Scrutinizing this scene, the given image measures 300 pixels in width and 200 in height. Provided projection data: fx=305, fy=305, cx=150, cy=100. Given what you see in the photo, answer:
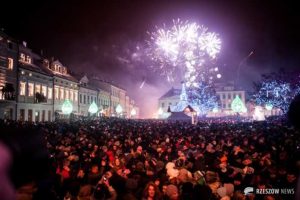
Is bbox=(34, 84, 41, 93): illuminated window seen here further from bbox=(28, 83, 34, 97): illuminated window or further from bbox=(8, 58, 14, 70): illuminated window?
bbox=(8, 58, 14, 70): illuminated window

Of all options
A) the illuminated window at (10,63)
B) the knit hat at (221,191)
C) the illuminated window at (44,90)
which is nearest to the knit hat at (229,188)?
the knit hat at (221,191)

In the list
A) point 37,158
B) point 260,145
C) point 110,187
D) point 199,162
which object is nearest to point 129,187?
point 110,187

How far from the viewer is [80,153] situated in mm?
12914

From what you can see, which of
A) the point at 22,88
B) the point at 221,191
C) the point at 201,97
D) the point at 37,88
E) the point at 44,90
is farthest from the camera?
the point at 201,97

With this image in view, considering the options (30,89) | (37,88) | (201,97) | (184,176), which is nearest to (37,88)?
(37,88)

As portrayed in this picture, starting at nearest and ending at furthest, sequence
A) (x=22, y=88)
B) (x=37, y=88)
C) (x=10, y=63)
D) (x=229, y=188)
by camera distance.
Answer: (x=229, y=188), (x=10, y=63), (x=22, y=88), (x=37, y=88)

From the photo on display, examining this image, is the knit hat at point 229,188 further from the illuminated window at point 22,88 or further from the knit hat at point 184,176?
the illuminated window at point 22,88

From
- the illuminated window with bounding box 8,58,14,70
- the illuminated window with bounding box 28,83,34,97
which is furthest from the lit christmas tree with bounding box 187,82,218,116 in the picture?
the illuminated window with bounding box 8,58,14,70

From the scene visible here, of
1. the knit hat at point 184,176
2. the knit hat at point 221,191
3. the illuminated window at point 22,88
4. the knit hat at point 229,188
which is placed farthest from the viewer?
the illuminated window at point 22,88

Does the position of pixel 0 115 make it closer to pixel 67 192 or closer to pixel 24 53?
pixel 24 53

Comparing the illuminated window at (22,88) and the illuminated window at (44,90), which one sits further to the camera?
the illuminated window at (44,90)

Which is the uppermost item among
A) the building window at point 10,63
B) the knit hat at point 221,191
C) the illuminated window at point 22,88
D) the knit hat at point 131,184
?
the building window at point 10,63

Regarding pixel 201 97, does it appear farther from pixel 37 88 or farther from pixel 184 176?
pixel 184 176

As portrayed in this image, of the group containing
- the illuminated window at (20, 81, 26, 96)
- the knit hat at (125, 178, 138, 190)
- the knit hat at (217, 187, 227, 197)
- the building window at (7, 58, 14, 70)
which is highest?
the building window at (7, 58, 14, 70)
